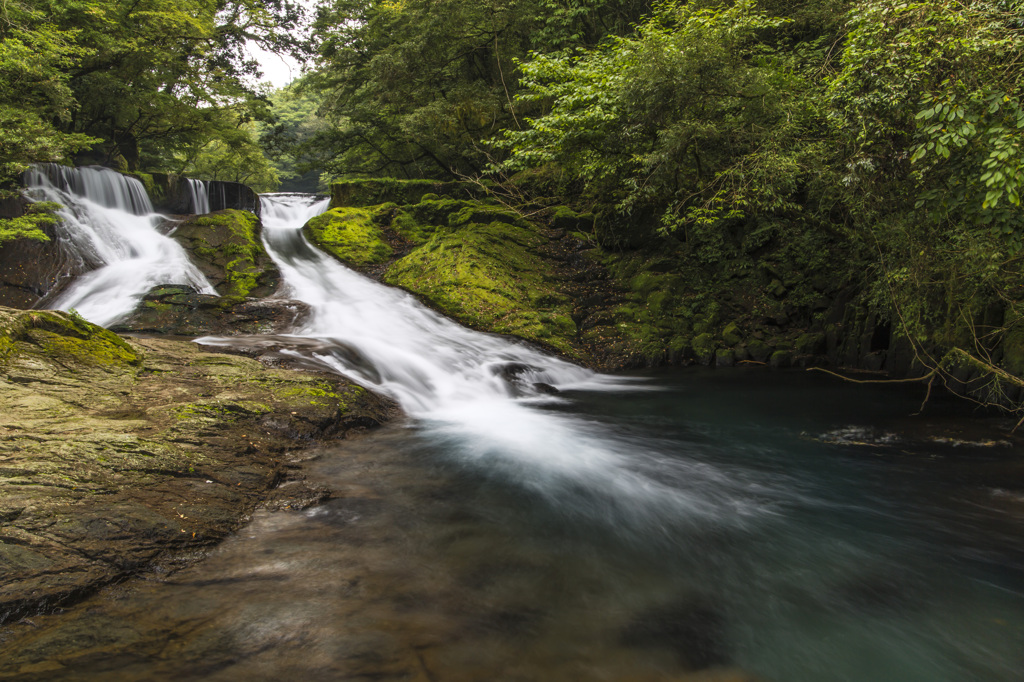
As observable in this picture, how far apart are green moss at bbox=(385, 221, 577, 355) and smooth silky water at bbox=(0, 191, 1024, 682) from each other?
4061 mm

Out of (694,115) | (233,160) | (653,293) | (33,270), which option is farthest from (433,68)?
(33,270)

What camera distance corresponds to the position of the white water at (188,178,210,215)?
546 inches

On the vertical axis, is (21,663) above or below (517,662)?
above

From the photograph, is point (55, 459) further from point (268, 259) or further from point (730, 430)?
point (268, 259)

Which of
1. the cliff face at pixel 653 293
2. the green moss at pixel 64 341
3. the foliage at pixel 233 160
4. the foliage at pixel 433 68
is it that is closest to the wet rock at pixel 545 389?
the cliff face at pixel 653 293

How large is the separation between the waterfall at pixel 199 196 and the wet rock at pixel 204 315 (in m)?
5.82

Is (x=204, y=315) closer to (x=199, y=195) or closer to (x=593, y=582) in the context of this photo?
(x=199, y=195)

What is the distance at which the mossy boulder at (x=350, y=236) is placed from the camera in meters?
12.9

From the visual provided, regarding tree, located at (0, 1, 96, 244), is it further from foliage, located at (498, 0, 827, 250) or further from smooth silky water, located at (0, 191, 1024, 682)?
foliage, located at (498, 0, 827, 250)

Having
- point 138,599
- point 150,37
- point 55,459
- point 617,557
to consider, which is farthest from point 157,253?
point 617,557

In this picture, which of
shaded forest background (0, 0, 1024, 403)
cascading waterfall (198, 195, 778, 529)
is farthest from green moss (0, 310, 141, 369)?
shaded forest background (0, 0, 1024, 403)

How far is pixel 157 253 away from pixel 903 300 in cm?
Result: 1321

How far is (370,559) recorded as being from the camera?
10.5 ft

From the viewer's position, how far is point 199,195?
14.1 m
